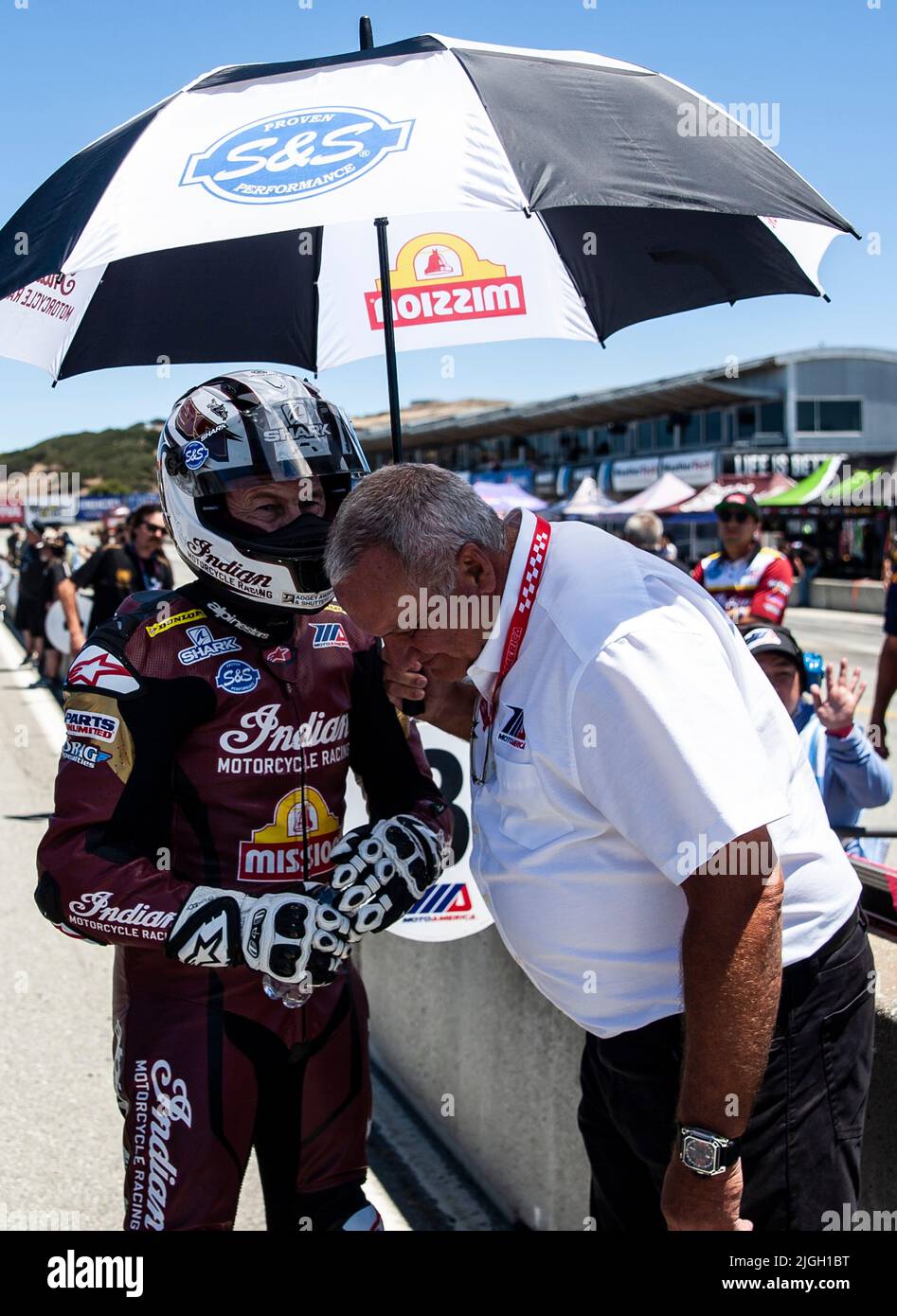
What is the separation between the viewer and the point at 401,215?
233 cm

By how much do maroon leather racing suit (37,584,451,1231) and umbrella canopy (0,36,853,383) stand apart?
83cm

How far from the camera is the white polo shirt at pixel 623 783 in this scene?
1414 millimetres

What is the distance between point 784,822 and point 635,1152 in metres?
0.60

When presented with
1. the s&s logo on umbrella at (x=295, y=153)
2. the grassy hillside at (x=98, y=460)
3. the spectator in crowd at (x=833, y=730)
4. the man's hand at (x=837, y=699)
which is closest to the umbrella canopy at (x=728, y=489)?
the spectator in crowd at (x=833, y=730)

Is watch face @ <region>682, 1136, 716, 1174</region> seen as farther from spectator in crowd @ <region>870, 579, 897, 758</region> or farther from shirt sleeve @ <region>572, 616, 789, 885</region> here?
spectator in crowd @ <region>870, 579, 897, 758</region>

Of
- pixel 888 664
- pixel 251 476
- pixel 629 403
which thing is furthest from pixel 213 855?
pixel 629 403

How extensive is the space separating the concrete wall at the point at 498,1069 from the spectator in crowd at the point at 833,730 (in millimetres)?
1170

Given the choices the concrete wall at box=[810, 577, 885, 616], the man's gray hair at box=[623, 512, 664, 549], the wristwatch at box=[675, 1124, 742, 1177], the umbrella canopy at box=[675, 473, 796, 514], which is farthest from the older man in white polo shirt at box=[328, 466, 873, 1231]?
the umbrella canopy at box=[675, 473, 796, 514]

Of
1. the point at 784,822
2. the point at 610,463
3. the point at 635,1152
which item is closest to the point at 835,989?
the point at 784,822

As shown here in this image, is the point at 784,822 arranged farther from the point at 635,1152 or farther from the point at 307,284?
the point at 307,284

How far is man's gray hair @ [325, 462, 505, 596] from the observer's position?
5.25ft

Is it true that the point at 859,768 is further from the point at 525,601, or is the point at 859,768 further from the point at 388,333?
the point at 525,601

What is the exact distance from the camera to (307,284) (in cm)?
335

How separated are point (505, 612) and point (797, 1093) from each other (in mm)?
861
